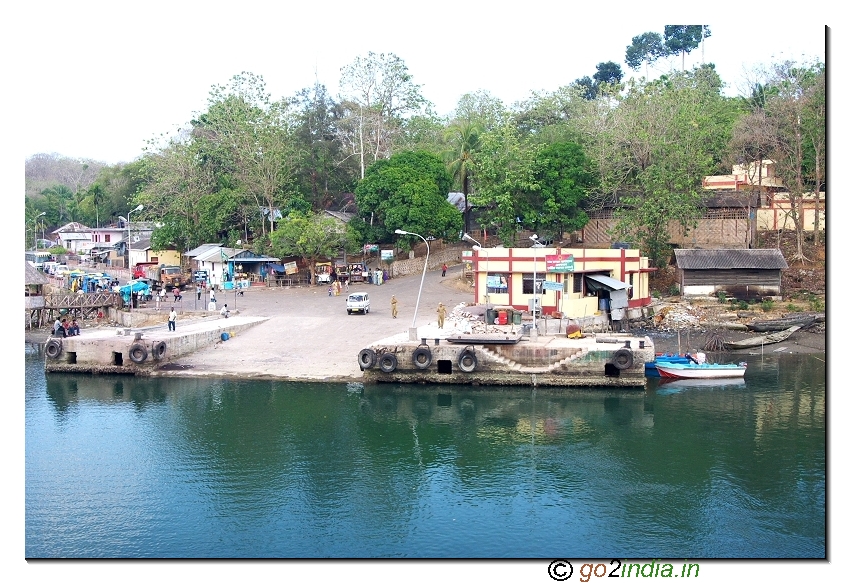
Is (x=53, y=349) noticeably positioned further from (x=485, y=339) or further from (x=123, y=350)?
(x=485, y=339)

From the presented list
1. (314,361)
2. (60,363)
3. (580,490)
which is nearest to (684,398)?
(580,490)

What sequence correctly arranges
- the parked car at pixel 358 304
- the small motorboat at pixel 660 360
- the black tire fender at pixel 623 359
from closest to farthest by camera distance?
1. the black tire fender at pixel 623 359
2. the small motorboat at pixel 660 360
3. the parked car at pixel 358 304

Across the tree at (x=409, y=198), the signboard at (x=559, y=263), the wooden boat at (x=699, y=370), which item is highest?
the tree at (x=409, y=198)

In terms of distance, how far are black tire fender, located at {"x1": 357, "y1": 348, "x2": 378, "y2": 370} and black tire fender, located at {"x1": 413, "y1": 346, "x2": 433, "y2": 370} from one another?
1.81m

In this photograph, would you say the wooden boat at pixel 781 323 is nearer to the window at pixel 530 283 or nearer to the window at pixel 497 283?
Answer: the window at pixel 530 283

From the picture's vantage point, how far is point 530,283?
44.9m

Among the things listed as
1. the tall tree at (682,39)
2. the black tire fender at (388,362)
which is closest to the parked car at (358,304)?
the black tire fender at (388,362)

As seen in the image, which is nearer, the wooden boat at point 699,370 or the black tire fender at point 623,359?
the black tire fender at point 623,359

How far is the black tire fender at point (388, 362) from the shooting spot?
36.2 meters

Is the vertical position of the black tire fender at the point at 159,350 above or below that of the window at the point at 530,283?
below

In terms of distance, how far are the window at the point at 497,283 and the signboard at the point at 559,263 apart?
8.45 feet

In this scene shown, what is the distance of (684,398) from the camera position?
1324 inches

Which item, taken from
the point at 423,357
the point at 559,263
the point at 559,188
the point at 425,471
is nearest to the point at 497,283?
the point at 559,263
